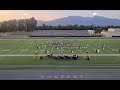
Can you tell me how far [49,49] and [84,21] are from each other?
775 millimetres

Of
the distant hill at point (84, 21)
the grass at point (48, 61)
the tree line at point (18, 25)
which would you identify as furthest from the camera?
the tree line at point (18, 25)

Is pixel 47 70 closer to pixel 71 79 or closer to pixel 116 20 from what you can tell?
pixel 71 79

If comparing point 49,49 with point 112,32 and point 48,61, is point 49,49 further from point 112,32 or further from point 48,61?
point 112,32

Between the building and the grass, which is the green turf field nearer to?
the grass

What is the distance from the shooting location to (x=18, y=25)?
18.9 ft

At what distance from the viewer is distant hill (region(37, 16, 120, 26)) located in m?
5.46

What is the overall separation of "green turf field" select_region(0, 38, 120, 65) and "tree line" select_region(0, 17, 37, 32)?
21 cm

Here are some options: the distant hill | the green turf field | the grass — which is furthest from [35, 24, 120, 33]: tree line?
the grass

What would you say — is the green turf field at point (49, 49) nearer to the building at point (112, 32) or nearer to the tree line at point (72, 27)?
the building at point (112, 32)

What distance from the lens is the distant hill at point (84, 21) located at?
17.9 ft

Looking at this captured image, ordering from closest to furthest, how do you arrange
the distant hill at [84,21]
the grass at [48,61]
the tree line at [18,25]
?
the grass at [48,61]
the distant hill at [84,21]
the tree line at [18,25]

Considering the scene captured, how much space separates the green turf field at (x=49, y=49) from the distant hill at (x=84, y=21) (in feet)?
1.05

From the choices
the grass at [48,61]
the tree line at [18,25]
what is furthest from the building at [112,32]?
the tree line at [18,25]
